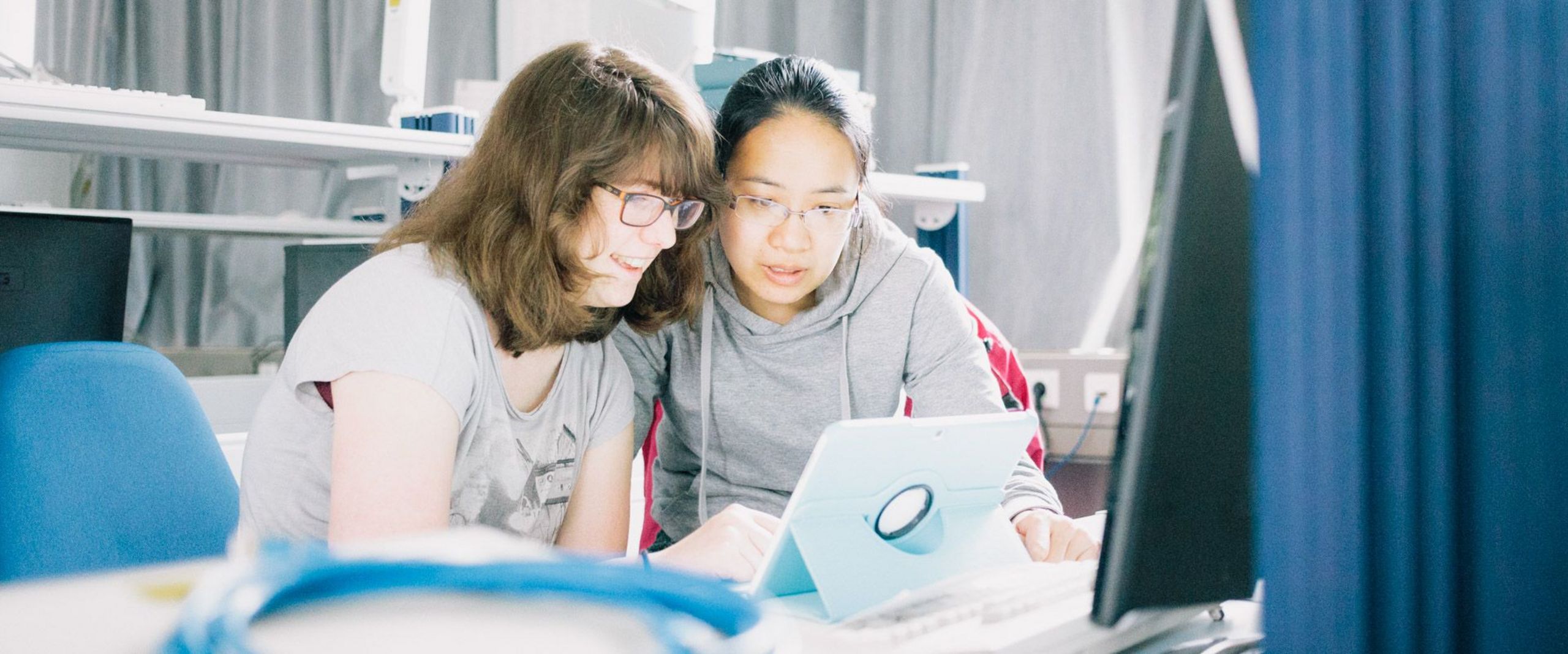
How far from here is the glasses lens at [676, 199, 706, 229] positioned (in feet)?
3.59

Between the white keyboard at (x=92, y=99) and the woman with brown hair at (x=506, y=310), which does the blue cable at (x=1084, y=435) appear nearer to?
the woman with brown hair at (x=506, y=310)

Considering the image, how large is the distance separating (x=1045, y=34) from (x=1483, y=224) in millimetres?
2312

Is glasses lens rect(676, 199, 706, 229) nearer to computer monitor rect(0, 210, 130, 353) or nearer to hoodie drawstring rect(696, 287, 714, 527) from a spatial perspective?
hoodie drawstring rect(696, 287, 714, 527)

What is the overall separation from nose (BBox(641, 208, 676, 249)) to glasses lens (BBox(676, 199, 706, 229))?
12 mm

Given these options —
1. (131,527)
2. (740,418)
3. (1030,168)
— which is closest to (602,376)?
(740,418)

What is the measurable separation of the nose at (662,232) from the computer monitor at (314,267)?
1036mm

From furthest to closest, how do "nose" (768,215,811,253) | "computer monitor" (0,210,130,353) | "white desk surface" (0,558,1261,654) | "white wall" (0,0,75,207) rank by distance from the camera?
"white wall" (0,0,75,207) → "computer monitor" (0,210,130,353) → "nose" (768,215,811,253) → "white desk surface" (0,558,1261,654)

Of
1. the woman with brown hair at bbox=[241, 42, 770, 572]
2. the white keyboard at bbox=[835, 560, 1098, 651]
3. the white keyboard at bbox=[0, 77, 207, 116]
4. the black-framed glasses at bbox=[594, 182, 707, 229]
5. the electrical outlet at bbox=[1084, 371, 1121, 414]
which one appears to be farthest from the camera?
the electrical outlet at bbox=[1084, 371, 1121, 414]

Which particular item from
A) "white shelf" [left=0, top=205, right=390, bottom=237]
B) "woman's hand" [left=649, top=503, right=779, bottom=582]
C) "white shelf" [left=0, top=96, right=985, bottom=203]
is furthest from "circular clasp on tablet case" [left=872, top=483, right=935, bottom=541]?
"white shelf" [left=0, top=205, right=390, bottom=237]

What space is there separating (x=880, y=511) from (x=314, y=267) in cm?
163

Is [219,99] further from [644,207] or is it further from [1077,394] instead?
[644,207]

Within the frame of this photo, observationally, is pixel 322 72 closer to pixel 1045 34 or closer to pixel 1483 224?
pixel 1045 34

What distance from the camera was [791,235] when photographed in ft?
4.02

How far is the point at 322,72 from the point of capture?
380 centimetres
